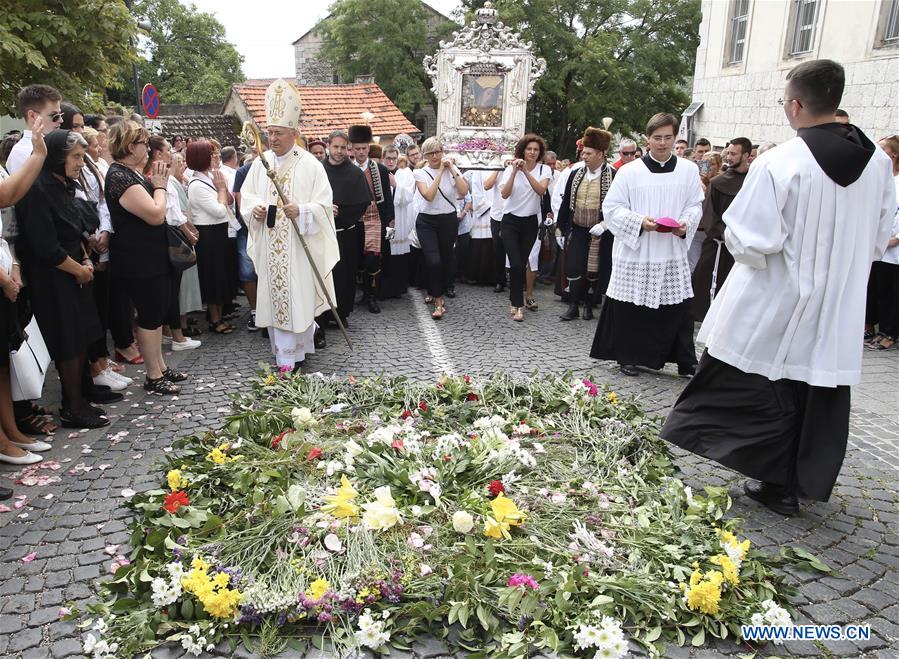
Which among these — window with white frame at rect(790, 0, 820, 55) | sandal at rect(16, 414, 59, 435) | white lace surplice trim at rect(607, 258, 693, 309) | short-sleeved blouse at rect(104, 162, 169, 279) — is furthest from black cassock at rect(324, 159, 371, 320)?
window with white frame at rect(790, 0, 820, 55)

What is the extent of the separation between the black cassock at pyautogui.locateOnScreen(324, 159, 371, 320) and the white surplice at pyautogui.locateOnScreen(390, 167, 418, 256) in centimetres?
97

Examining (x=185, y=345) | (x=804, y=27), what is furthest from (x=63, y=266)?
(x=804, y=27)

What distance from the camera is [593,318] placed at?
8.29 m

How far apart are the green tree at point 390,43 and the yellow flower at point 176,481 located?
31.0 metres

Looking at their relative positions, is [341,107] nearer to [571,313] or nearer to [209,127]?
[209,127]

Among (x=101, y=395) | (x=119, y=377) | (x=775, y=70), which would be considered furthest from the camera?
(x=775, y=70)

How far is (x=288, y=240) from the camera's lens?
6.05 m

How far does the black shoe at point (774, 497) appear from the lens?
3.88 meters

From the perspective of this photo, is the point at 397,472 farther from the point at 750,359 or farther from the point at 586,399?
the point at 750,359

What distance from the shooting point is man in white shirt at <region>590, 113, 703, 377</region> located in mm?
5742

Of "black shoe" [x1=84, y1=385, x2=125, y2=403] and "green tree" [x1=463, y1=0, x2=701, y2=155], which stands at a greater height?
"green tree" [x1=463, y1=0, x2=701, y2=155]

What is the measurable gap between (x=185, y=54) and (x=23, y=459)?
180ft

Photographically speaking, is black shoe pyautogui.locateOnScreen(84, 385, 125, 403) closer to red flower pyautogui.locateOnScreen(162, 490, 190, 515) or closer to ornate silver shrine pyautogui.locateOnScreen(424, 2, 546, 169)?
red flower pyautogui.locateOnScreen(162, 490, 190, 515)

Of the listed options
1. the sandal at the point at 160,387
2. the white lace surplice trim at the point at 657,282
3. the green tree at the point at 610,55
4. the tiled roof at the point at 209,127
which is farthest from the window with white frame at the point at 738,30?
the sandal at the point at 160,387
